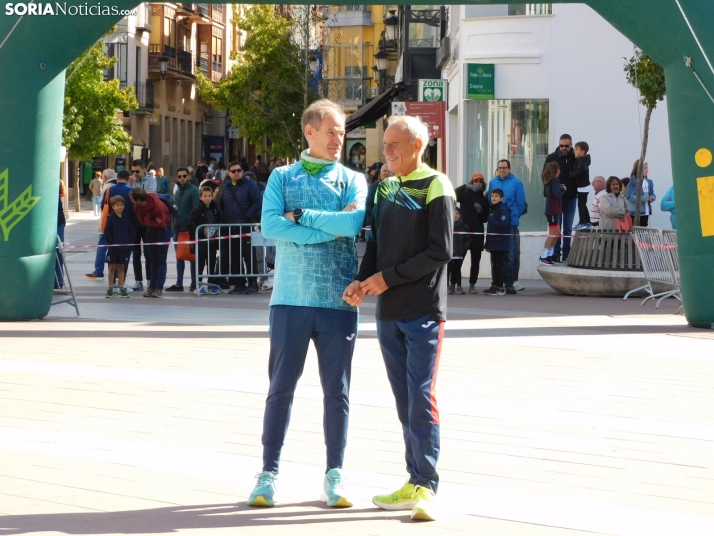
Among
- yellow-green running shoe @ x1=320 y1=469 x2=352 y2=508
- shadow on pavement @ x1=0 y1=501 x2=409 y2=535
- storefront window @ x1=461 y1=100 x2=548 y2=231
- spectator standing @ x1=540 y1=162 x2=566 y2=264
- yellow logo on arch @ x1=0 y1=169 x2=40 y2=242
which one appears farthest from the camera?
storefront window @ x1=461 y1=100 x2=548 y2=231

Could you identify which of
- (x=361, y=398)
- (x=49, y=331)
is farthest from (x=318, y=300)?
(x=49, y=331)

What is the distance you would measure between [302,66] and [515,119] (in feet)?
105

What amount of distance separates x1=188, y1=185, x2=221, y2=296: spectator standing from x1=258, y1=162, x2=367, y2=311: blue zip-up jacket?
11415mm

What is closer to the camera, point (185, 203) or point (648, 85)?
point (648, 85)

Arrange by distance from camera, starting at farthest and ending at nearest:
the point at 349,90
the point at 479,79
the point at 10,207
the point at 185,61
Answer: the point at 185,61, the point at 349,90, the point at 479,79, the point at 10,207

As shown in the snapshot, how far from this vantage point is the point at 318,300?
212 inches

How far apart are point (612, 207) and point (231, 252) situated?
590 centimetres

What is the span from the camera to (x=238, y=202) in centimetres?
1725

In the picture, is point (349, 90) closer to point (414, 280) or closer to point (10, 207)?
point (10, 207)

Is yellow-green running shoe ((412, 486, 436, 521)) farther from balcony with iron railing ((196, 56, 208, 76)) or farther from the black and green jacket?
balcony with iron railing ((196, 56, 208, 76))

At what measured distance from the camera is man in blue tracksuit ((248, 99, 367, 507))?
5387 mm

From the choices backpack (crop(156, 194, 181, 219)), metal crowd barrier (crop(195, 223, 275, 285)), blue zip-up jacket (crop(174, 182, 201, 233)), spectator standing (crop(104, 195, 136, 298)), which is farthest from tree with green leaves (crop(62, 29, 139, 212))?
spectator standing (crop(104, 195, 136, 298))

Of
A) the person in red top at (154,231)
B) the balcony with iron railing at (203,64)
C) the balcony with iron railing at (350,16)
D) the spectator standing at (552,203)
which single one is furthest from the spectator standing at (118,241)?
the balcony with iron railing at (203,64)

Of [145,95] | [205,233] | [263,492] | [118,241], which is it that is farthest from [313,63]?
[263,492]
